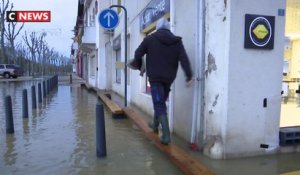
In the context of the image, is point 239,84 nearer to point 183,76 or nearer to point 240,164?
point 240,164

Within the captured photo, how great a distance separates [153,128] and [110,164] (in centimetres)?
154

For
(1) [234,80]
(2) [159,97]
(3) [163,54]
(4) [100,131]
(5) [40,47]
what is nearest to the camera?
(1) [234,80]

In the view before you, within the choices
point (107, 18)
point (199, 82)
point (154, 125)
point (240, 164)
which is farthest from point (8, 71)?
point (240, 164)

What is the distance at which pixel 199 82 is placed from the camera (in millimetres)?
5855

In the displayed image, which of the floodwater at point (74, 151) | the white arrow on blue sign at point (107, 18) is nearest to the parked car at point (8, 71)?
the white arrow on blue sign at point (107, 18)

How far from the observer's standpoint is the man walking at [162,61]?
5.77 metres

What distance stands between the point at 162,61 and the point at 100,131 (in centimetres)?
141

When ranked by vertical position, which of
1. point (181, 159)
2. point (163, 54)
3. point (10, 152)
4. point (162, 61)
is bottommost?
point (10, 152)

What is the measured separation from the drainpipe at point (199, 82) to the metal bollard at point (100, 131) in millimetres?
1428

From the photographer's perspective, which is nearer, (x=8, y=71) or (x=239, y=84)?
(x=239, y=84)

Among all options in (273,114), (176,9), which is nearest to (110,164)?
(273,114)

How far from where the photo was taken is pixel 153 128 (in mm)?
6777

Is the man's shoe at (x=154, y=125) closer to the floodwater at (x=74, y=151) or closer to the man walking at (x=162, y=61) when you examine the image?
the floodwater at (x=74, y=151)

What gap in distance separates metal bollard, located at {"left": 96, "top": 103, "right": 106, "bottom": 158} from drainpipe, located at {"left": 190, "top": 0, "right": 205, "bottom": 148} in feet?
4.68
